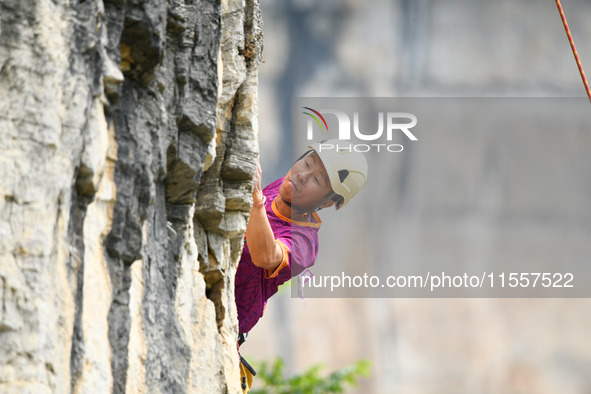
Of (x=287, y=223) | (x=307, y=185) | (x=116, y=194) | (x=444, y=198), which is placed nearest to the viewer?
(x=116, y=194)

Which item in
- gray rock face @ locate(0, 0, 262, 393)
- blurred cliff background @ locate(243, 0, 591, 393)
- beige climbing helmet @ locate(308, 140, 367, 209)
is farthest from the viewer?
blurred cliff background @ locate(243, 0, 591, 393)

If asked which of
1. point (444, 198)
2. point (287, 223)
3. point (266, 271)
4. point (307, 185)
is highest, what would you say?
point (444, 198)

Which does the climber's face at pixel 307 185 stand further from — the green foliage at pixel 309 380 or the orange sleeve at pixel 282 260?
the green foliage at pixel 309 380

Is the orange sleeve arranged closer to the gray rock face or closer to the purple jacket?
the purple jacket

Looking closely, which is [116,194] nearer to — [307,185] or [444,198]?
[307,185]

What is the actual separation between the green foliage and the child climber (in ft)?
13.5

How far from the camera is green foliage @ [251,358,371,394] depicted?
773 cm

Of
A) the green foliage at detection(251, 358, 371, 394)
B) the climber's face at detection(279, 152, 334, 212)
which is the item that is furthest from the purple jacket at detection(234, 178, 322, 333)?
the green foliage at detection(251, 358, 371, 394)

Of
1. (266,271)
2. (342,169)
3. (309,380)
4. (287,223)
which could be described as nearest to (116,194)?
(266,271)

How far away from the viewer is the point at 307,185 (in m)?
3.88

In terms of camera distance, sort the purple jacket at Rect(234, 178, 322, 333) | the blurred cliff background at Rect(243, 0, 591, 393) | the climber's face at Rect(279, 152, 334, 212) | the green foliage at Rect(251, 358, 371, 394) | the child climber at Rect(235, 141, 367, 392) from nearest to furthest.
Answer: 1. the child climber at Rect(235, 141, 367, 392)
2. the purple jacket at Rect(234, 178, 322, 333)
3. the climber's face at Rect(279, 152, 334, 212)
4. the green foliage at Rect(251, 358, 371, 394)
5. the blurred cliff background at Rect(243, 0, 591, 393)

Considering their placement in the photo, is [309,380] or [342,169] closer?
[342,169]

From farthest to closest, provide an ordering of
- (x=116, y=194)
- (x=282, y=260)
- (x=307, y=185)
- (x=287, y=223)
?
(x=307, y=185) → (x=287, y=223) → (x=282, y=260) → (x=116, y=194)

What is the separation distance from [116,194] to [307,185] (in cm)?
185
